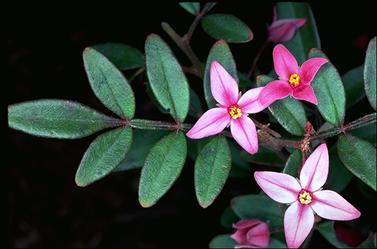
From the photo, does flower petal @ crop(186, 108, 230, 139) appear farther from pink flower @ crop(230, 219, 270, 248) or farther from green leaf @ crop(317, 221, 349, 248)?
green leaf @ crop(317, 221, 349, 248)

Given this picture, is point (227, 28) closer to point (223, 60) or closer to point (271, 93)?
point (223, 60)

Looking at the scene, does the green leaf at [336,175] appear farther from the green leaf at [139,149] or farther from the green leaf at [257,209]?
the green leaf at [139,149]

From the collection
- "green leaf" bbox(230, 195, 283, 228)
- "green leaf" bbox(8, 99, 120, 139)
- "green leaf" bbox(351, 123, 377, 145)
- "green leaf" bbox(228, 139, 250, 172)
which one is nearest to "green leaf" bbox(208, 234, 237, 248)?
"green leaf" bbox(230, 195, 283, 228)

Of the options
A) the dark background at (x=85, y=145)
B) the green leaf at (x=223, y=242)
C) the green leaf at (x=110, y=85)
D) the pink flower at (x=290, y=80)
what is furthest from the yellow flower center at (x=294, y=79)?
the dark background at (x=85, y=145)

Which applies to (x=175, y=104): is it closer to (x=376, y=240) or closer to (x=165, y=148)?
(x=165, y=148)

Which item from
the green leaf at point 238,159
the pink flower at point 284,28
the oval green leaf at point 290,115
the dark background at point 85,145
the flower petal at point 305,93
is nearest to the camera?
the flower petal at point 305,93

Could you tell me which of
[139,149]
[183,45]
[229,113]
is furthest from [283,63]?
[139,149]

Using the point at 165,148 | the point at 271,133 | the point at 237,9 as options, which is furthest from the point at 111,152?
the point at 237,9
